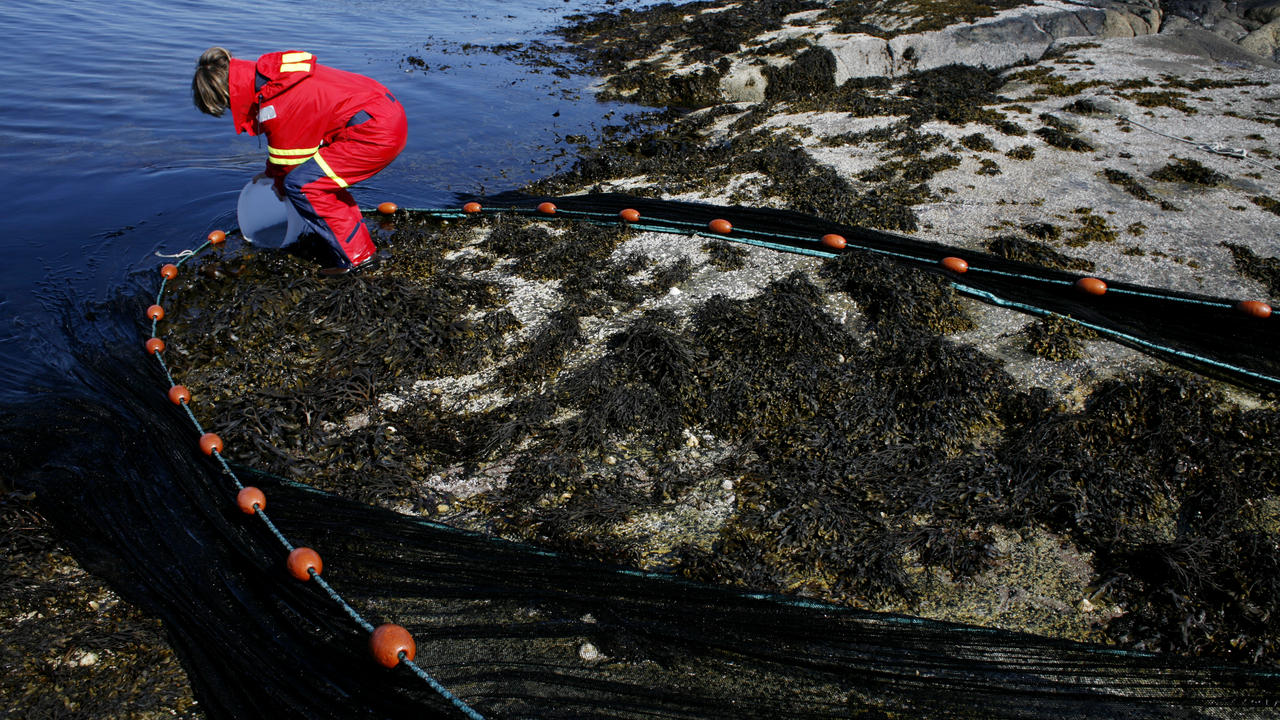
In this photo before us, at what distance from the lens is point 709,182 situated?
7.52m

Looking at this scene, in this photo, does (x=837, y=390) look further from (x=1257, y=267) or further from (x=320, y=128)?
(x=320, y=128)

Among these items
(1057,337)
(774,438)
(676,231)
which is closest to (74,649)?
(774,438)

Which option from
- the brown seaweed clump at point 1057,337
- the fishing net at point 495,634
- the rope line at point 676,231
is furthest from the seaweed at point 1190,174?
the fishing net at point 495,634

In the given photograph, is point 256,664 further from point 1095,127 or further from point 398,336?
point 1095,127

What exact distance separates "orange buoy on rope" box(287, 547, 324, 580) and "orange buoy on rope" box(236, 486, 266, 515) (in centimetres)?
46

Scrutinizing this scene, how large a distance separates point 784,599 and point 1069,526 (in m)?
1.55

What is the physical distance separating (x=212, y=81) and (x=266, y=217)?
127 cm

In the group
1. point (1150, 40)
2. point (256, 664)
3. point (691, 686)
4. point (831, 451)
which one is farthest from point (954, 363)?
point (1150, 40)

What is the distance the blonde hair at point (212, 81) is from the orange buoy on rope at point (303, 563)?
3.20 m

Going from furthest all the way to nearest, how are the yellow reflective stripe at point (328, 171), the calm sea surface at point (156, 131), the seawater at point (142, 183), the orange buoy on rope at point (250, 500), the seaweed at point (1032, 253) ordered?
the calm sea surface at point (156, 131), the seaweed at point (1032, 253), the yellow reflective stripe at point (328, 171), the seawater at point (142, 183), the orange buoy on rope at point (250, 500)

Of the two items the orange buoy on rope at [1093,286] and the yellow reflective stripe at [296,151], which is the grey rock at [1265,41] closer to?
the orange buoy on rope at [1093,286]

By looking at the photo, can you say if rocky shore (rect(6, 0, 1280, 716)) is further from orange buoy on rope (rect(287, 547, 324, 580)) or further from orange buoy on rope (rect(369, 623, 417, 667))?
orange buoy on rope (rect(369, 623, 417, 667))

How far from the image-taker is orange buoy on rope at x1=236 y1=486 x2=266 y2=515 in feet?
10.7

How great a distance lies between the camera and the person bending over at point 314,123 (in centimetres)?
462
